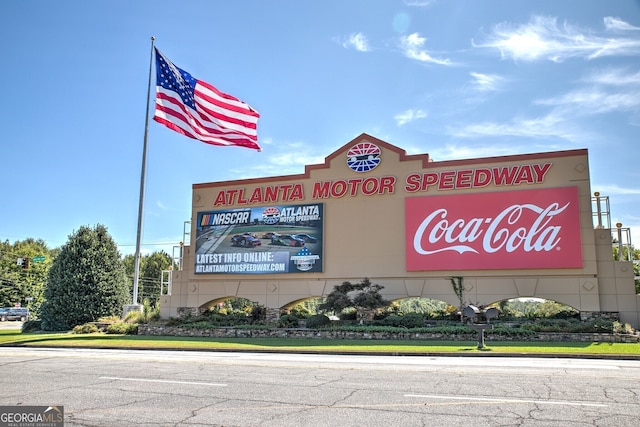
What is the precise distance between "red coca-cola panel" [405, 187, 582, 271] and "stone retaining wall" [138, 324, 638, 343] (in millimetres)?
5010

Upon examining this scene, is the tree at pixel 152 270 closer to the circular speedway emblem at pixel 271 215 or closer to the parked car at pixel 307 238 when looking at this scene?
the circular speedway emblem at pixel 271 215

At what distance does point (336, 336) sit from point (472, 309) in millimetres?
8310

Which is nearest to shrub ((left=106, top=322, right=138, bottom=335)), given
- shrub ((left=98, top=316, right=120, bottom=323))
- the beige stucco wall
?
shrub ((left=98, top=316, right=120, bottom=323))

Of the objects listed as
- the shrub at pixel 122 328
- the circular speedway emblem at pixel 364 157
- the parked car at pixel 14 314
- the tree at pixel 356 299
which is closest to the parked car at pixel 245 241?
the tree at pixel 356 299

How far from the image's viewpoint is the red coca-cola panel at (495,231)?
2781 centimetres

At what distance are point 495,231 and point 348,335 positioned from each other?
9.63 metres

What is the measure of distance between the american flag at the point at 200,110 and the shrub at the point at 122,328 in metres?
12.0

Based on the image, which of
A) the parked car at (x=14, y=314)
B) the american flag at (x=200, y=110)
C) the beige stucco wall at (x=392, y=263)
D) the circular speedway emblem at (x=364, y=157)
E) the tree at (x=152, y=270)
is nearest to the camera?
the beige stucco wall at (x=392, y=263)

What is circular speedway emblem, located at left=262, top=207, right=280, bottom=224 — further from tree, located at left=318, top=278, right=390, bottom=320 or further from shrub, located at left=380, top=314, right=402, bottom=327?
shrub, located at left=380, top=314, right=402, bottom=327

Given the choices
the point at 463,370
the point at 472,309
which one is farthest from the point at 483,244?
the point at 463,370

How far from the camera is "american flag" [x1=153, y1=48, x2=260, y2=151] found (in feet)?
92.7

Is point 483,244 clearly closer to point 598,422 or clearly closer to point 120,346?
point 120,346

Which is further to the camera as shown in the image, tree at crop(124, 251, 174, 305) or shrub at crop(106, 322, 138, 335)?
tree at crop(124, 251, 174, 305)

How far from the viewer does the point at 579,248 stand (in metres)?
27.3
